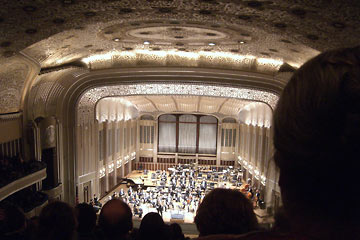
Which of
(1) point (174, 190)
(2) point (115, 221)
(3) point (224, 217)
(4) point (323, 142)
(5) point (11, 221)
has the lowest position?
(1) point (174, 190)

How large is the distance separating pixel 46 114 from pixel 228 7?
8.15m

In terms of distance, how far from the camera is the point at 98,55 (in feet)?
37.1

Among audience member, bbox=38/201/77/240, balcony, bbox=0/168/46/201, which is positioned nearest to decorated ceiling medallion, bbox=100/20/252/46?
balcony, bbox=0/168/46/201

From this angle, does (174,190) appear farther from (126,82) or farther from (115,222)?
(115,222)

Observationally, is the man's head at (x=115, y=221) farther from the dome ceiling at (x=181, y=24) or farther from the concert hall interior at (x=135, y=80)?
the dome ceiling at (x=181, y=24)

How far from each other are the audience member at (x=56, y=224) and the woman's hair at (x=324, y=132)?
199cm

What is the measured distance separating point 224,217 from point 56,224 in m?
1.42

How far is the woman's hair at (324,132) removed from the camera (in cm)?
63

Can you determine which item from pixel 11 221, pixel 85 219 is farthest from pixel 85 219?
pixel 11 221

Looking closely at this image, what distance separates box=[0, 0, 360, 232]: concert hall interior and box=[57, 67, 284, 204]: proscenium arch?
40mm

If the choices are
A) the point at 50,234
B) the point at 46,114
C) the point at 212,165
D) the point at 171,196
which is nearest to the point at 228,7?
the point at 50,234

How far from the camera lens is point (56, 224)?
2221 millimetres

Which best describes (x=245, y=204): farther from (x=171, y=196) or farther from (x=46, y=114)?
(x=171, y=196)

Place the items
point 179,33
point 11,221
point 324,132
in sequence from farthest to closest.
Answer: point 179,33 → point 11,221 → point 324,132
